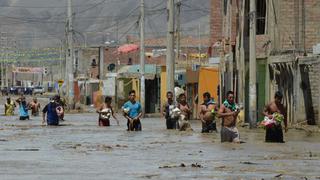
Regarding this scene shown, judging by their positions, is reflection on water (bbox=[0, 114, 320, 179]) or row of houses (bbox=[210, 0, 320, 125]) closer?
reflection on water (bbox=[0, 114, 320, 179])

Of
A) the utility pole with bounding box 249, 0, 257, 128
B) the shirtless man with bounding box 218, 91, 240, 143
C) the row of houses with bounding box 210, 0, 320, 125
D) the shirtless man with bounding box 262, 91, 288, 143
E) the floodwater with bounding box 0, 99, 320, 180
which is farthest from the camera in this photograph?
the row of houses with bounding box 210, 0, 320, 125

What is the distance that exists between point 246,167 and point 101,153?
4.87 meters

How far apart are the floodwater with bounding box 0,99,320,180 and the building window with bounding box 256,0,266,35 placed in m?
13.2

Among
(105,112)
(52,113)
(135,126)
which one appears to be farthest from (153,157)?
(52,113)

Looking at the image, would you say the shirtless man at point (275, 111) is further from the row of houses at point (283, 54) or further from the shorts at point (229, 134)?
the row of houses at point (283, 54)

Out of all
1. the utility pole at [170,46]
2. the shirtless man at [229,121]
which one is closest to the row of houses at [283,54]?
the utility pole at [170,46]

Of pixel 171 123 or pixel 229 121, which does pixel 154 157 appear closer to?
pixel 229 121

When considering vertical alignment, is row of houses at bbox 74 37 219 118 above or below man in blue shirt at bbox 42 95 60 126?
above

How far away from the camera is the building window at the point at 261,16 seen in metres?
42.9

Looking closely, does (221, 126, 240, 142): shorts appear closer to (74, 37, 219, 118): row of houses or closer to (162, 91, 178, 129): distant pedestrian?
(162, 91, 178, 129): distant pedestrian

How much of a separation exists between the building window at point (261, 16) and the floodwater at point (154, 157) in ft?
43.3

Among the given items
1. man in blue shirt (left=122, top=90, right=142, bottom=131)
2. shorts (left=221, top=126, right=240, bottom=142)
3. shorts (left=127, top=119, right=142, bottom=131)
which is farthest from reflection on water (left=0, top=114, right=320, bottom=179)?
shorts (left=127, top=119, right=142, bottom=131)

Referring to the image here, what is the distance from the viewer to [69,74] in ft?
241

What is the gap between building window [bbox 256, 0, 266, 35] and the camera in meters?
42.9
